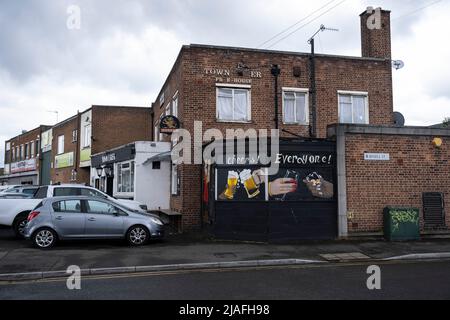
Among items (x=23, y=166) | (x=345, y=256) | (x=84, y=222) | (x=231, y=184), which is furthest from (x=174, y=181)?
(x=23, y=166)

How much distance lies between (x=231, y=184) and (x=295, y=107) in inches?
233

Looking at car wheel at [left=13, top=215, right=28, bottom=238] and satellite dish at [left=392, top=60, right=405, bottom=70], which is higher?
satellite dish at [left=392, top=60, right=405, bottom=70]

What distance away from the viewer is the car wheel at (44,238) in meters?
12.6

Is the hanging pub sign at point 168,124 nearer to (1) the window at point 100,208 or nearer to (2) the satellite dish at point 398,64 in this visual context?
(1) the window at point 100,208

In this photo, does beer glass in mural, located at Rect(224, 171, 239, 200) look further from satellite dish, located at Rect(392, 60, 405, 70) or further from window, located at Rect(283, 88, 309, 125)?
satellite dish, located at Rect(392, 60, 405, 70)

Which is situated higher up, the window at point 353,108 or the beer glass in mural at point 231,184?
the window at point 353,108

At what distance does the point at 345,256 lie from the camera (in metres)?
11.5

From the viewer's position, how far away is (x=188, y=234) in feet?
53.5

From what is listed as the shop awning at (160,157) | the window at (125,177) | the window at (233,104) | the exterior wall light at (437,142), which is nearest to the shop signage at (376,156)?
the exterior wall light at (437,142)

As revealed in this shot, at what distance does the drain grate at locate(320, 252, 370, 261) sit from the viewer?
1114 cm

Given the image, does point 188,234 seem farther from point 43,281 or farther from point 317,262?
point 43,281

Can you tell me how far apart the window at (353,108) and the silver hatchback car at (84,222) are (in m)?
9.88

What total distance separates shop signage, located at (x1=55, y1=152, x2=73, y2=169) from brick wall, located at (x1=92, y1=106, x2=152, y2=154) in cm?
508

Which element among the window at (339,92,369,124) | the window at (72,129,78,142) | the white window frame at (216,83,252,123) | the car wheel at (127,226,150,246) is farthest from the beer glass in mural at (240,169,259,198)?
the window at (72,129,78,142)
